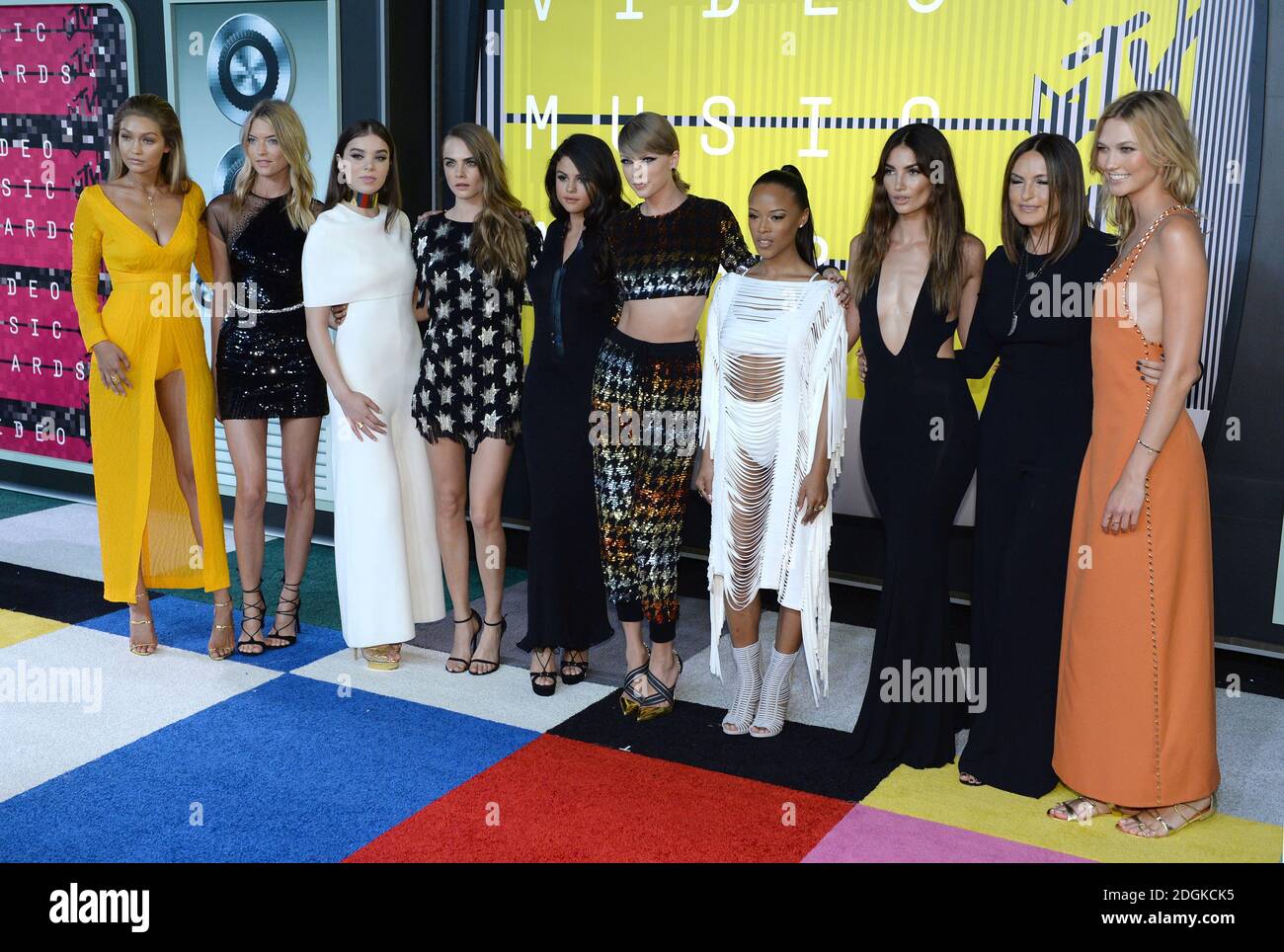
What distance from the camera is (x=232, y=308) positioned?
433 cm

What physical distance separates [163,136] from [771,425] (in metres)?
2.30

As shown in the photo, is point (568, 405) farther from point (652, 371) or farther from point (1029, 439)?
point (1029, 439)

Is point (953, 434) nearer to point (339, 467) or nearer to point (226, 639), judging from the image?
point (339, 467)

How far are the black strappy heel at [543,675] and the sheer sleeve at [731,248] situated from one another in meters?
1.40

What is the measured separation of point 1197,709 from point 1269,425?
5.43 feet

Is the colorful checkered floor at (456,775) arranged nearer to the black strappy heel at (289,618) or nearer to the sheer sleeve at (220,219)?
the black strappy heel at (289,618)

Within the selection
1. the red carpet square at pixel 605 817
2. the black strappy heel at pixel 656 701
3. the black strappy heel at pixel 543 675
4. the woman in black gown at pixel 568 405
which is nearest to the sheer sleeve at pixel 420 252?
the woman in black gown at pixel 568 405

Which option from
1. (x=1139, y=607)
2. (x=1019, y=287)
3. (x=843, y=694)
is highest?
(x=1019, y=287)

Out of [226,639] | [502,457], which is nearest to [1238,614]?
[502,457]

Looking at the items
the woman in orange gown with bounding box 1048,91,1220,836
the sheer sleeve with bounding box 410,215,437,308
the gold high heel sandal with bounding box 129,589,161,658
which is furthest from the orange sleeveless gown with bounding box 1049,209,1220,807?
the gold high heel sandal with bounding box 129,589,161,658

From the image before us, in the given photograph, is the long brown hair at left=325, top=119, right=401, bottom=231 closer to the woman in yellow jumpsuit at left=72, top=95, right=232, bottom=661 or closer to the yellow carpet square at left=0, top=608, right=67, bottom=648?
the woman in yellow jumpsuit at left=72, top=95, right=232, bottom=661

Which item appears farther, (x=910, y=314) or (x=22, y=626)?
(x=22, y=626)

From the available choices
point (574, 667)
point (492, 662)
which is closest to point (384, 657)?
point (492, 662)

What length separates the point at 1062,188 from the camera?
3.15 metres
